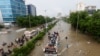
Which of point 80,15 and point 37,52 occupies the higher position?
point 80,15

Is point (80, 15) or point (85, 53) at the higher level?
point (80, 15)

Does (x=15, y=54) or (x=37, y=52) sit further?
(x=37, y=52)

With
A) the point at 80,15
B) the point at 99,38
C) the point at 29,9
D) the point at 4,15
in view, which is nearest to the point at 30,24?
the point at 4,15

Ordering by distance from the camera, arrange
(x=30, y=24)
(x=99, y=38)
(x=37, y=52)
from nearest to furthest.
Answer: (x=37, y=52), (x=99, y=38), (x=30, y=24)

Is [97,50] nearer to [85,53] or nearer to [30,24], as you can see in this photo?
[85,53]

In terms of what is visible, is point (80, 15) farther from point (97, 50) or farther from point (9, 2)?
point (9, 2)

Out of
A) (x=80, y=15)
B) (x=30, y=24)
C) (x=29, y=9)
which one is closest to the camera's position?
(x=80, y=15)

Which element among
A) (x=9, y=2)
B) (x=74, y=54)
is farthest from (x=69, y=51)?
(x=9, y=2)

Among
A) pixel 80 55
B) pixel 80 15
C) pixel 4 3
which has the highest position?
pixel 4 3

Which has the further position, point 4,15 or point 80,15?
point 4,15
